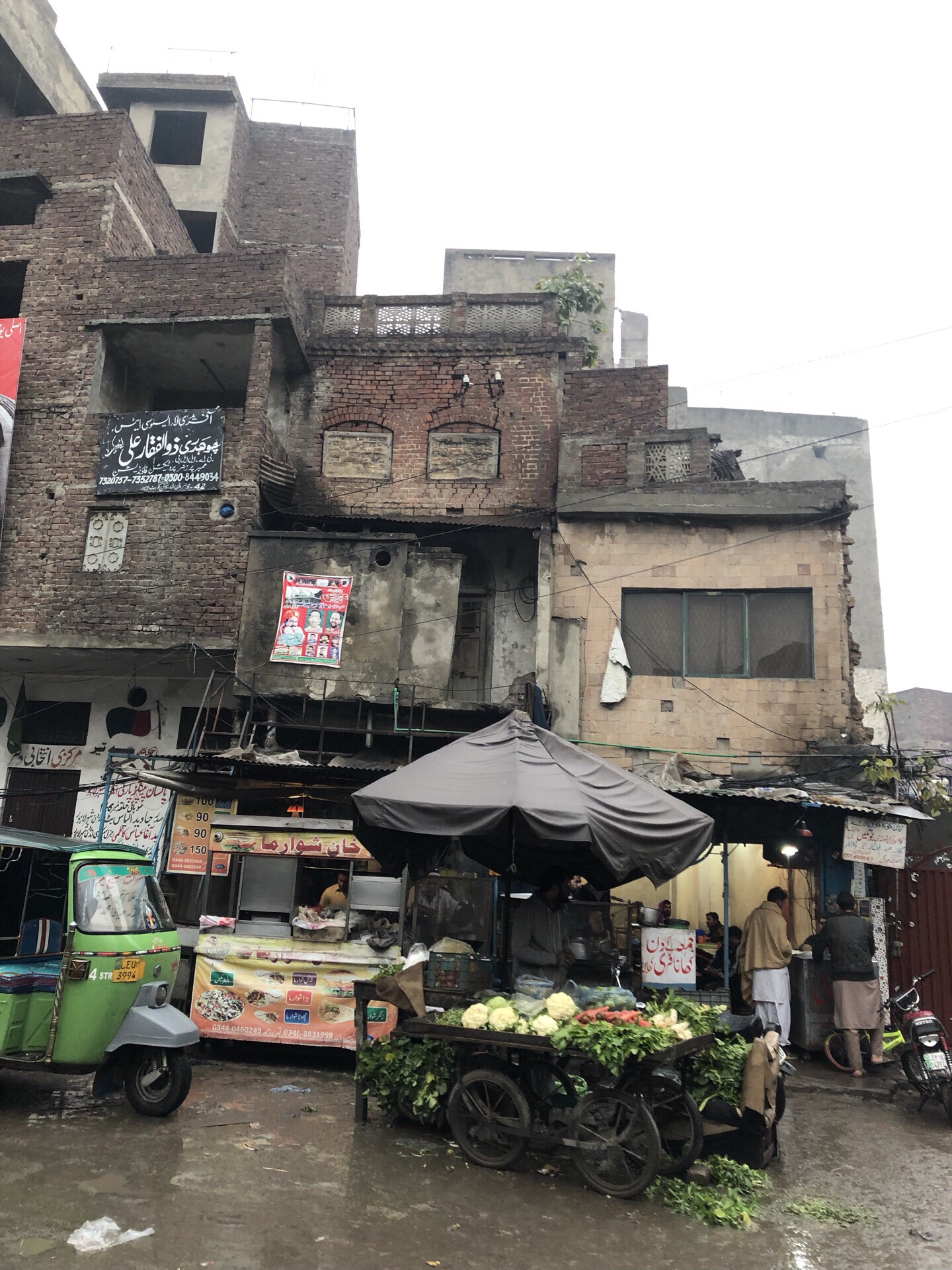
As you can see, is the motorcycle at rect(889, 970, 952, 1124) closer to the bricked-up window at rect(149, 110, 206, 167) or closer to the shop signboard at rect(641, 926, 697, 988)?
the shop signboard at rect(641, 926, 697, 988)

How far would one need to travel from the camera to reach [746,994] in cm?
1114

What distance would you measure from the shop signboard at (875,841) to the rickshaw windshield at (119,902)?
8051mm

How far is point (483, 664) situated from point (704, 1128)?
34.3 feet

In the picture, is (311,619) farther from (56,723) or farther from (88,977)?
(88,977)

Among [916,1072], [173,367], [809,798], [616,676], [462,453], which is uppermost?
[173,367]

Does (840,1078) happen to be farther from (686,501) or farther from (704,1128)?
(686,501)

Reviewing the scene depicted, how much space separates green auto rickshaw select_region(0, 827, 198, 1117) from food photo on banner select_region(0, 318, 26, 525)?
999 centimetres

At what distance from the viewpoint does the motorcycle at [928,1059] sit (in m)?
8.52

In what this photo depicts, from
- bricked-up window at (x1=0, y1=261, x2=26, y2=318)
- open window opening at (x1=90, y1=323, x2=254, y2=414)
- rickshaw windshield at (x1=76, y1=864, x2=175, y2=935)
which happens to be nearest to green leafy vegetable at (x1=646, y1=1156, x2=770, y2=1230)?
rickshaw windshield at (x1=76, y1=864, x2=175, y2=935)

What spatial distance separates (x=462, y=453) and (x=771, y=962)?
33.9 ft

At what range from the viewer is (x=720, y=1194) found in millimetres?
6184

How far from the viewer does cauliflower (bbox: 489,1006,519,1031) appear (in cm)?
649

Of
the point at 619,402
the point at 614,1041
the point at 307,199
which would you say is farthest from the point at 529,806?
the point at 307,199

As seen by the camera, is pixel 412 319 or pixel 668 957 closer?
pixel 668 957
